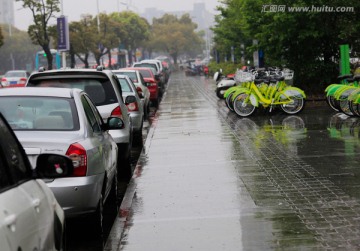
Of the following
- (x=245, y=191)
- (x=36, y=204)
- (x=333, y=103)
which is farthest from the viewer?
(x=333, y=103)

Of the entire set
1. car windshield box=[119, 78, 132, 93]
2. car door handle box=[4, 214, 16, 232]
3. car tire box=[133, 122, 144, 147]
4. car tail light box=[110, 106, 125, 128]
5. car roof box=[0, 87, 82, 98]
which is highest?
car roof box=[0, 87, 82, 98]

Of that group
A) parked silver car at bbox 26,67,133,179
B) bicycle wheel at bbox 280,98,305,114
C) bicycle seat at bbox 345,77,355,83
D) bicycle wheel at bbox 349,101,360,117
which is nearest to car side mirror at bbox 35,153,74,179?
parked silver car at bbox 26,67,133,179

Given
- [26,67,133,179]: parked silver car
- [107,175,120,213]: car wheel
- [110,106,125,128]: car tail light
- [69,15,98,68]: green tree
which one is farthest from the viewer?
[69,15,98,68]: green tree

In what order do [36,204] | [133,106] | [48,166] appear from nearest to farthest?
[36,204] → [48,166] → [133,106]

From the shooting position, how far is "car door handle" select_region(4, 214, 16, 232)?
3.50m

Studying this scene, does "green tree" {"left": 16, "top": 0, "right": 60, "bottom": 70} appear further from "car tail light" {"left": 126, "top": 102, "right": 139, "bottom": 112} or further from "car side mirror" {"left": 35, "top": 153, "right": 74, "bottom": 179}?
"car side mirror" {"left": 35, "top": 153, "right": 74, "bottom": 179}

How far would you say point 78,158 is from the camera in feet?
23.6

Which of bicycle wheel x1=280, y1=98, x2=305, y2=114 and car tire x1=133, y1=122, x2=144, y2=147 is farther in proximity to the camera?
bicycle wheel x1=280, y1=98, x2=305, y2=114

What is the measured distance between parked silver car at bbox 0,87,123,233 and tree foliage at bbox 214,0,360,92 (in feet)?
49.4

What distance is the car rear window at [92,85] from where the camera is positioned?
11.5m

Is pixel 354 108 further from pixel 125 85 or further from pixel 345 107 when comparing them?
pixel 125 85

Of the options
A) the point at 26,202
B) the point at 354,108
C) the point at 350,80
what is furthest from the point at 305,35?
the point at 26,202

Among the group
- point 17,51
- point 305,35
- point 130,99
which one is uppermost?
point 305,35

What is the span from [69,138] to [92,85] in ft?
15.0
